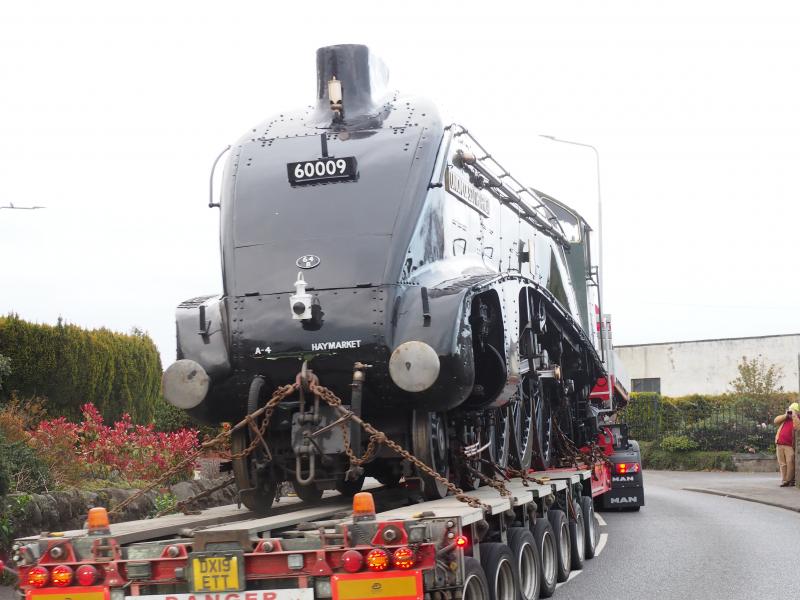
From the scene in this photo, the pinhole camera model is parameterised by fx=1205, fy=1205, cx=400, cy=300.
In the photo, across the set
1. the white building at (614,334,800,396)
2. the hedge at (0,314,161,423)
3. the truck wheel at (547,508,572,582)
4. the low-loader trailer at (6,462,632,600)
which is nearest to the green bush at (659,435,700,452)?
the white building at (614,334,800,396)

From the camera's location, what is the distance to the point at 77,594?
7320mm

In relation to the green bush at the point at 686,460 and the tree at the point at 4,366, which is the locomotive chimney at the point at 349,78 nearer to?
the tree at the point at 4,366

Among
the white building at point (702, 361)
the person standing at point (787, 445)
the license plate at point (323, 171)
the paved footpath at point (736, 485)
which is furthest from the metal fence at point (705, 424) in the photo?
the license plate at point (323, 171)

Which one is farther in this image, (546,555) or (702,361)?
(702,361)

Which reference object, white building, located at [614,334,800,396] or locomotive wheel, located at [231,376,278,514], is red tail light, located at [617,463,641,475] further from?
white building, located at [614,334,800,396]

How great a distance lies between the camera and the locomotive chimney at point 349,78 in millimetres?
10492

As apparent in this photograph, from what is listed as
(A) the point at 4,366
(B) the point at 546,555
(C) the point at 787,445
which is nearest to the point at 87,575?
(B) the point at 546,555

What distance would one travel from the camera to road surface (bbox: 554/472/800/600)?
36.4 ft

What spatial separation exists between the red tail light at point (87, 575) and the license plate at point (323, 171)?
3.81m

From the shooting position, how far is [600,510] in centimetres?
2036

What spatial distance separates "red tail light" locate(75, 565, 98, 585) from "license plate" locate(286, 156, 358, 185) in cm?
381

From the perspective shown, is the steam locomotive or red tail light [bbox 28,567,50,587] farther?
the steam locomotive

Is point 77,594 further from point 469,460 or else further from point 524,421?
point 524,421

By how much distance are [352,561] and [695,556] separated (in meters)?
7.63
